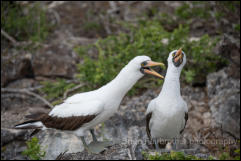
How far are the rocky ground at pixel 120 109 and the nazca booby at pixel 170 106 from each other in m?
0.36

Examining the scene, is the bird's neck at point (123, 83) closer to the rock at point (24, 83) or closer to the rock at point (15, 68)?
the rock at point (24, 83)

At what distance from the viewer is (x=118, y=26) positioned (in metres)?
10.0

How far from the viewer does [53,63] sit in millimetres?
7758

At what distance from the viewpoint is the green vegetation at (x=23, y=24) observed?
818 cm

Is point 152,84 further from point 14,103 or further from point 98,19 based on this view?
point 98,19

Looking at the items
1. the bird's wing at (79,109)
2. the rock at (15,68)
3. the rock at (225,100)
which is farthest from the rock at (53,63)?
the bird's wing at (79,109)

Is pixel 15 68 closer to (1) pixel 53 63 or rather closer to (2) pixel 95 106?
(1) pixel 53 63

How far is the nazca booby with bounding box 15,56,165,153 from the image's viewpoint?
3449mm

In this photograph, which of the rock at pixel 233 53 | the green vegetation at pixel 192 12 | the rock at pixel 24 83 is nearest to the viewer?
the rock at pixel 233 53

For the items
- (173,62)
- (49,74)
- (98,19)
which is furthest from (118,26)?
(173,62)

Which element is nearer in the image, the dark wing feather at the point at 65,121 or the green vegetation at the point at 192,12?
the dark wing feather at the point at 65,121

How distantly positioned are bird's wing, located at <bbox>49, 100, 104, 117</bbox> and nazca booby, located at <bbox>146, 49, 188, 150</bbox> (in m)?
0.75

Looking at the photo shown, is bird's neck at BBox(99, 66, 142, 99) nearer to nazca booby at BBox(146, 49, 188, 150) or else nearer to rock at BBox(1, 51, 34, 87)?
nazca booby at BBox(146, 49, 188, 150)

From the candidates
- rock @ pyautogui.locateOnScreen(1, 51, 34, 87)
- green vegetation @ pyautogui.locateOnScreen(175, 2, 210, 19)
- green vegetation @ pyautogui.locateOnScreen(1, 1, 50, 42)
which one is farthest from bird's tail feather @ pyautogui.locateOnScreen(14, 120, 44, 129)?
green vegetation @ pyautogui.locateOnScreen(175, 2, 210, 19)
